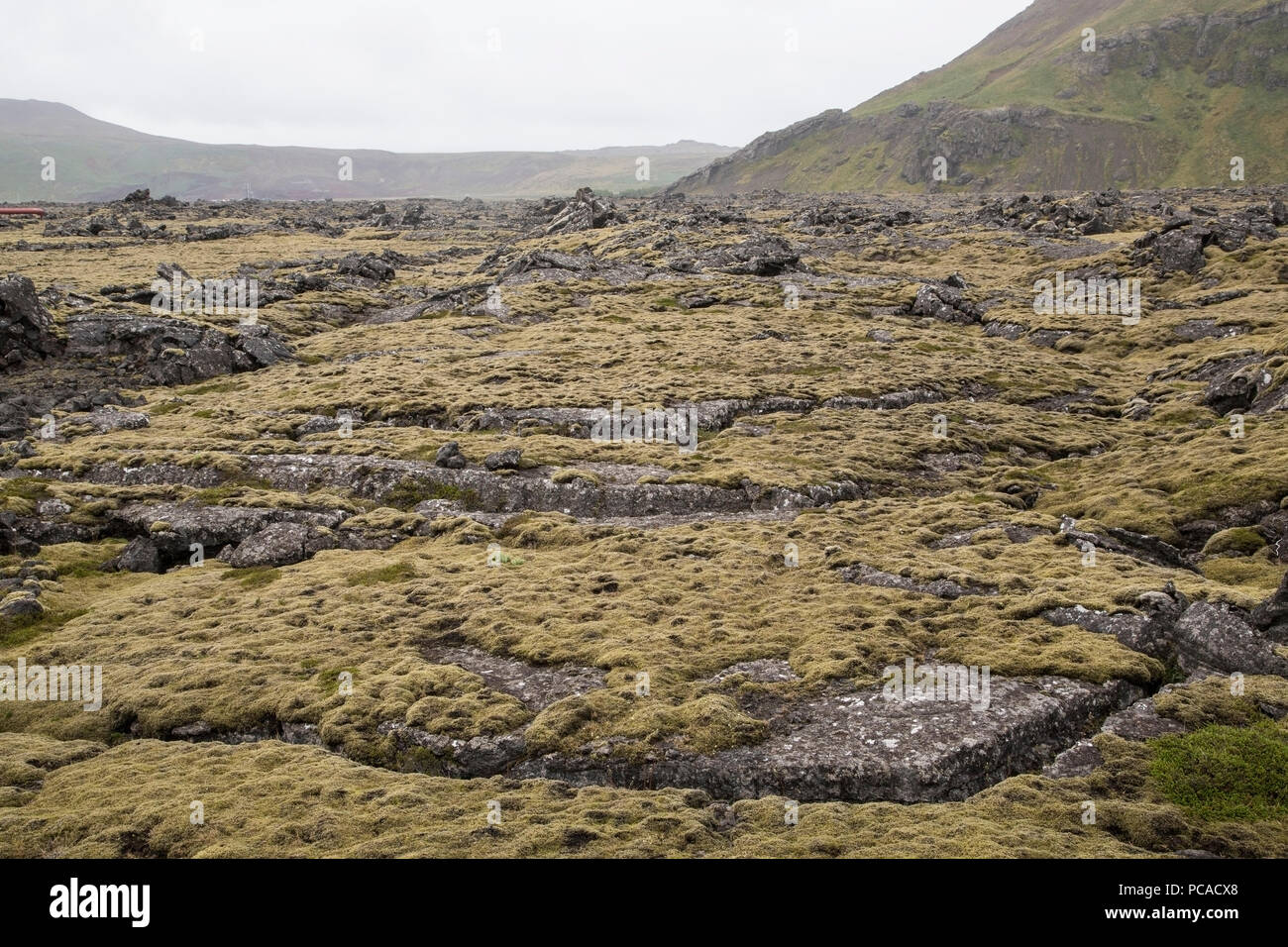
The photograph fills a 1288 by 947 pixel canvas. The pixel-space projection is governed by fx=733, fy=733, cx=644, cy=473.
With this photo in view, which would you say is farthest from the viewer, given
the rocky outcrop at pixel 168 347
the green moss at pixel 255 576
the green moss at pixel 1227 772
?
the rocky outcrop at pixel 168 347

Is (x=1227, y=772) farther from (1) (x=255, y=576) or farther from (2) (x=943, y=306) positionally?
(2) (x=943, y=306)

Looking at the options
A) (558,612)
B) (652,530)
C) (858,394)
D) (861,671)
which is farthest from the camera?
(858,394)

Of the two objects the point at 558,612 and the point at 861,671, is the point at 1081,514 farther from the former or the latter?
the point at 558,612

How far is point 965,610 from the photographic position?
22641mm

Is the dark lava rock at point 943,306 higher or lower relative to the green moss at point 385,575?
higher

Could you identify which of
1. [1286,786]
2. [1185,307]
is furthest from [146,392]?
[1185,307]

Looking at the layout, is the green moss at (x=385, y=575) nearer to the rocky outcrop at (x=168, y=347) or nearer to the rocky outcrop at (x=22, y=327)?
the rocky outcrop at (x=168, y=347)

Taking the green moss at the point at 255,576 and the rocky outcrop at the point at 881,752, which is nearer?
the rocky outcrop at the point at 881,752

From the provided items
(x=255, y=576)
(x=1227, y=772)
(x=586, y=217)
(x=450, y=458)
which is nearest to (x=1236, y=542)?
(x=1227, y=772)

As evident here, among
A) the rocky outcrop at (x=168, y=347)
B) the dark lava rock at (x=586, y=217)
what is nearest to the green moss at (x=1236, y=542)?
the rocky outcrop at (x=168, y=347)

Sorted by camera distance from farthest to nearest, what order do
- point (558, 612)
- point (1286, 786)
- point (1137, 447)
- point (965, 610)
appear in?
point (1137, 447), point (558, 612), point (965, 610), point (1286, 786)

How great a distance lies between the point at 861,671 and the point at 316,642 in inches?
643

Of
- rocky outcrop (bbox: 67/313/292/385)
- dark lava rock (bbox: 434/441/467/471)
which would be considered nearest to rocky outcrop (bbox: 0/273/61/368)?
rocky outcrop (bbox: 67/313/292/385)

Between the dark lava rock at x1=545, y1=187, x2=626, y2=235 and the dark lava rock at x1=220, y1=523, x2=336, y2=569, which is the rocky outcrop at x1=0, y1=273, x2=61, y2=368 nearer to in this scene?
the dark lava rock at x1=220, y1=523, x2=336, y2=569
